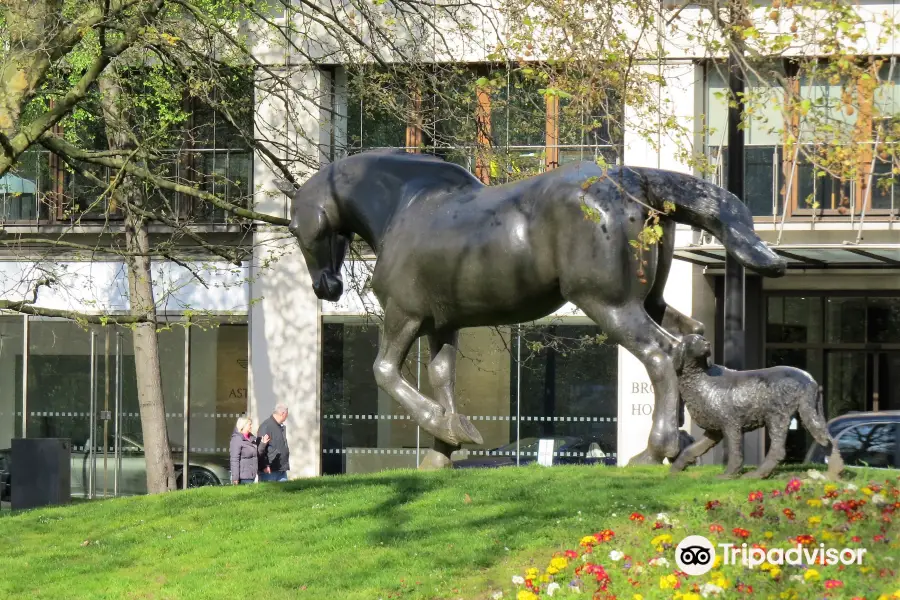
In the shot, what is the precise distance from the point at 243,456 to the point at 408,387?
8.50 metres

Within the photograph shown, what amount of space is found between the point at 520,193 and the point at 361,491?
274 centimetres

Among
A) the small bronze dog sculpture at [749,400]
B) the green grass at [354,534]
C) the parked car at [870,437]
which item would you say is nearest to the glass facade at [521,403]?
the parked car at [870,437]

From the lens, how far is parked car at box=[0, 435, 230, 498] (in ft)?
74.5

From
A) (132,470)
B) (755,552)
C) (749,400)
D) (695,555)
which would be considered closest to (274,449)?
(132,470)

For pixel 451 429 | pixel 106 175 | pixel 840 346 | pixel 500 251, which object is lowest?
pixel 451 429

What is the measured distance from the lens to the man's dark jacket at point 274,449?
1884 cm

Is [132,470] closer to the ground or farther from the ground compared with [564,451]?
closer to the ground

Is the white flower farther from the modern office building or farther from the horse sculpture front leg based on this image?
the modern office building

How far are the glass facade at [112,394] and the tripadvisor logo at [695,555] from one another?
15081 mm

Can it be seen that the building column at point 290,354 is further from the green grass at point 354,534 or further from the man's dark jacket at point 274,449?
the green grass at point 354,534

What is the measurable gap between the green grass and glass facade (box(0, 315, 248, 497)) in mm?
10882

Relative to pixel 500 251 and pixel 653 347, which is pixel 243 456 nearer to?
pixel 500 251

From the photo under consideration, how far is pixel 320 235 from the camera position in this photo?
1103 centimetres

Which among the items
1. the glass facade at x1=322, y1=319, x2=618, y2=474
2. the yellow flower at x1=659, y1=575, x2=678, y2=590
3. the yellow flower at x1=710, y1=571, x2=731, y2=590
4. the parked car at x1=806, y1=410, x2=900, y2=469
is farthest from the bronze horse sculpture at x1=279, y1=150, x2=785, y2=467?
the glass facade at x1=322, y1=319, x2=618, y2=474
